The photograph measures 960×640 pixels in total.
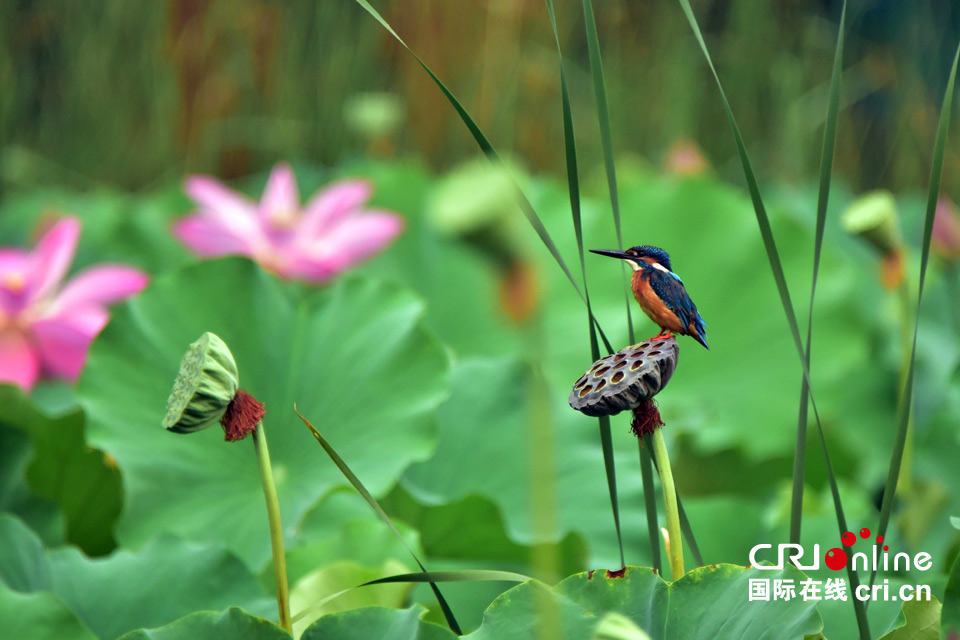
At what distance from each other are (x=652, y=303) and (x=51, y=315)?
52cm

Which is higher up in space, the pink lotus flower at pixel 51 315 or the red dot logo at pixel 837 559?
the pink lotus flower at pixel 51 315

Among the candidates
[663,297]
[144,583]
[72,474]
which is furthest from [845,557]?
[72,474]

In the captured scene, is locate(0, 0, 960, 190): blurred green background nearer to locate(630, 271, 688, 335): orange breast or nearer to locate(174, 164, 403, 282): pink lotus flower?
locate(174, 164, 403, 282): pink lotus flower

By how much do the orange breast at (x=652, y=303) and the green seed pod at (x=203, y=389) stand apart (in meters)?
0.11

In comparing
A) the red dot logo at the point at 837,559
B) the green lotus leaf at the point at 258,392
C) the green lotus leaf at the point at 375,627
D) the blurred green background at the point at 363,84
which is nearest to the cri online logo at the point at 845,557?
the red dot logo at the point at 837,559

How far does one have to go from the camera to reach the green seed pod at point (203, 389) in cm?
23

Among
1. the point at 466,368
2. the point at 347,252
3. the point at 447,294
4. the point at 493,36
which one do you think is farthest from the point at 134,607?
the point at 493,36

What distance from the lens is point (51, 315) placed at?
0.59 metres

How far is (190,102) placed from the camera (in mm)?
1664

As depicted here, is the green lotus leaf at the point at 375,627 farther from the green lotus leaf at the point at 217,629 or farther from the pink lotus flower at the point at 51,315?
the pink lotus flower at the point at 51,315

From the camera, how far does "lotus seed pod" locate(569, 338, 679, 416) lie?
192 mm

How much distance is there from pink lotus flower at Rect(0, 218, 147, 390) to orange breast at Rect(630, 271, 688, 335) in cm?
46

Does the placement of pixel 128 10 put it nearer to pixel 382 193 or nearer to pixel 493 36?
pixel 493 36

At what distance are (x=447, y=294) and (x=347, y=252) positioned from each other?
0.71 ft
